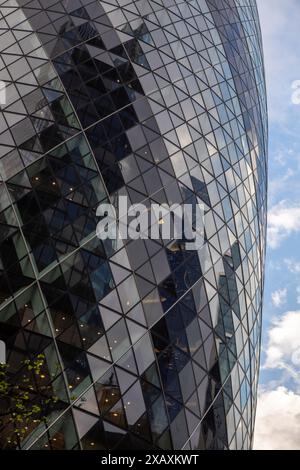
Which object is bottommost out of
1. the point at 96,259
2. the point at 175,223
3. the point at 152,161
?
the point at 96,259

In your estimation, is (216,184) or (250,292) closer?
(216,184)

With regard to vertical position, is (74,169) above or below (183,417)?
above

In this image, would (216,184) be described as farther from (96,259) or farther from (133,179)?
(96,259)

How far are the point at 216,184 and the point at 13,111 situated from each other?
12.9 metres

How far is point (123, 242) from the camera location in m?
21.2

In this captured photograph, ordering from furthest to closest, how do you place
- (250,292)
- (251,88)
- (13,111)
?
(251,88), (250,292), (13,111)

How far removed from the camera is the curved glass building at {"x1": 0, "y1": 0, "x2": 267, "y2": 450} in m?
18.8

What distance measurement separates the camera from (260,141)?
3753cm

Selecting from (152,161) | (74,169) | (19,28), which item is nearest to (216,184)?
(152,161)

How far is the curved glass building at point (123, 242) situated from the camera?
18.8 metres

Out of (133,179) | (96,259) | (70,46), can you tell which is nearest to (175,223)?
(133,179)
